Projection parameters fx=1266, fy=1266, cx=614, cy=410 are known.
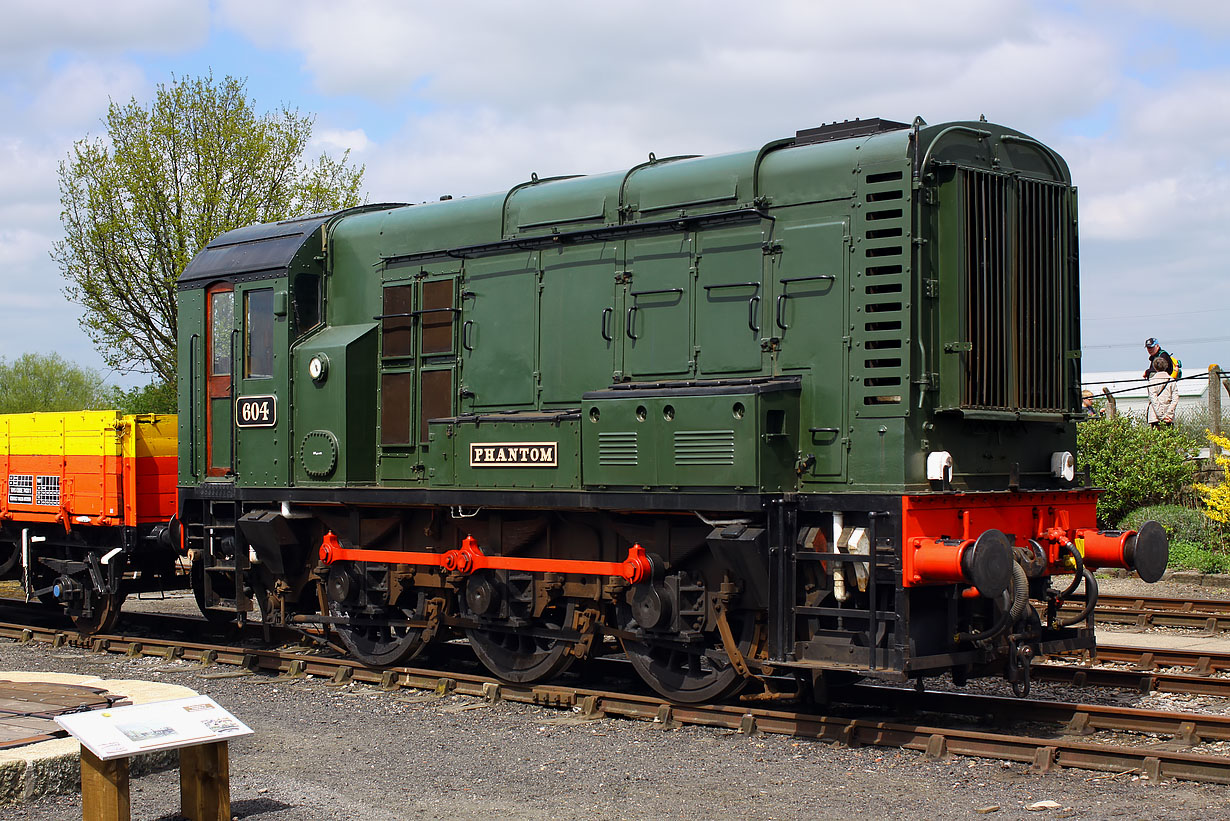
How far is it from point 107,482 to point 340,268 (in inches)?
153

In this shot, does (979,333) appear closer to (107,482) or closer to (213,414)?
(213,414)

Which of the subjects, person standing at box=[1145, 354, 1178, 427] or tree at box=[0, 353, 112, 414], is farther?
tree at box=[0, 353, 112, 414]

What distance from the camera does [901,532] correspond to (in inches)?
314

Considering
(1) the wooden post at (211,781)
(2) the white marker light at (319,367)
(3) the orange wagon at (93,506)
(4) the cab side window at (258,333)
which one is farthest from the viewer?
(3) the orange wagon at (93,506)

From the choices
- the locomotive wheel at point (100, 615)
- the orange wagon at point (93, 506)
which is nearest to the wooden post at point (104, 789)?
the orange wagon at point (93, 506)

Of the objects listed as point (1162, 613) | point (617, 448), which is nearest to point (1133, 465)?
point (1162, 613)

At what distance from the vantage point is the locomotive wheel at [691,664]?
29.9 feet

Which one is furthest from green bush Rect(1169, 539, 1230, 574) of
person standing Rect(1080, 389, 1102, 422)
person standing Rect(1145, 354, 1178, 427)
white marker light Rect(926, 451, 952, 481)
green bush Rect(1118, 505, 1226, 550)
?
white marker light Rect(926, 451, 952, 481)

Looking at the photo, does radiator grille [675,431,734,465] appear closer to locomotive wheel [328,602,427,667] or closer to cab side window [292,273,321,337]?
locomotive wheel [328,602,427,667]

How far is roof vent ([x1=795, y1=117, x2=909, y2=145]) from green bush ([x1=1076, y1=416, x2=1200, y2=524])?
12651 mm

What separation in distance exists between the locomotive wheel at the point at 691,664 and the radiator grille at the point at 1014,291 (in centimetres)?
233

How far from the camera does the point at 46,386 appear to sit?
59.7m

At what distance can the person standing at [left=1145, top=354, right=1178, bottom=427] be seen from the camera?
22312 mm

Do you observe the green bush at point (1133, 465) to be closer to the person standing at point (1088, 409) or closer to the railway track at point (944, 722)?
the person standing at point (1088, 409)
